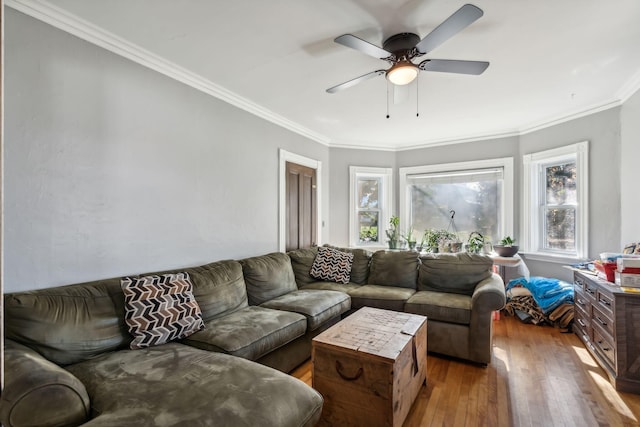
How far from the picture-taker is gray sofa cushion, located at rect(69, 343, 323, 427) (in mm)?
1300

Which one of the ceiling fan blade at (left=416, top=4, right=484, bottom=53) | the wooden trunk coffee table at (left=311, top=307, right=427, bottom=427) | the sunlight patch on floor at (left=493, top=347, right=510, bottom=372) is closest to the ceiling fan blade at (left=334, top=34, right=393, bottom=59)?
the ceiling fan blade at (left=416, top=4, right=484, bottom=53)

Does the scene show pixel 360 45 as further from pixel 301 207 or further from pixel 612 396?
pixel 612 396

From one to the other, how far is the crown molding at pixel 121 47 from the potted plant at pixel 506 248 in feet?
11.9

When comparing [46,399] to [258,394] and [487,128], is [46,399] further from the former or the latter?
[487,128]

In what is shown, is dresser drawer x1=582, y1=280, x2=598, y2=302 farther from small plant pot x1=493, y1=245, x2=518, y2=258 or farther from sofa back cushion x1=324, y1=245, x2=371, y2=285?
sofa back cushion x1=324, y1=245, x2=371, y2=285

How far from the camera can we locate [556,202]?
13.6ft

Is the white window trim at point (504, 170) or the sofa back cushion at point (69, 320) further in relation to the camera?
the white window trim at point (504, 170)

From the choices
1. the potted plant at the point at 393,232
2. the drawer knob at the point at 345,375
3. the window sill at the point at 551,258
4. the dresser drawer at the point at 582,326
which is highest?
the potted plant at the point at 393,232

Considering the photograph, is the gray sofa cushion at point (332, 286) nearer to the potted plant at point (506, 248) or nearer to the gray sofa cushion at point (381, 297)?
the gray sofa cushion at point (381, 297)

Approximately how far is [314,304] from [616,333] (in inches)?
90.1

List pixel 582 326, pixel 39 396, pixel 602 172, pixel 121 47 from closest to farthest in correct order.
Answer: pixel 39 396 → pixel 121 47 → pixel 582 326 → pixel 602 172

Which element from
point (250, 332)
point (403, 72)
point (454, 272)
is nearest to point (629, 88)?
point (454, 272)

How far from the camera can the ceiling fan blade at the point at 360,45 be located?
1979 millimetres

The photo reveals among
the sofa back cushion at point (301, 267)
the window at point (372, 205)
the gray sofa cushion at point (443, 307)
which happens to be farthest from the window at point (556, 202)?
the sofa back cushion at point (301, 267)
